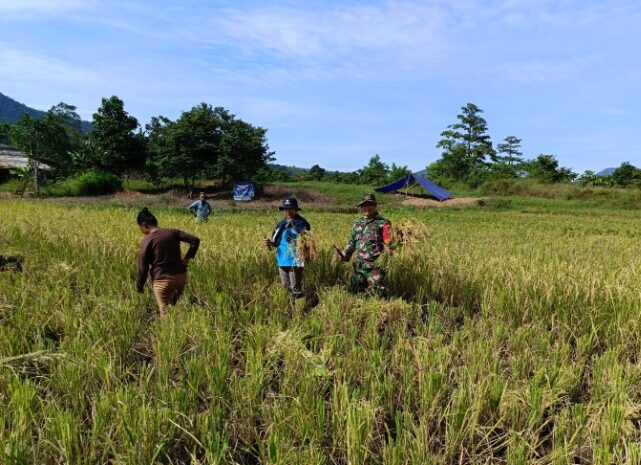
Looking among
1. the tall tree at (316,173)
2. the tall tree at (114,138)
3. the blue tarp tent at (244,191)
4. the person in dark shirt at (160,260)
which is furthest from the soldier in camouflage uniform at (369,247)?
the tall tree at (316,173)

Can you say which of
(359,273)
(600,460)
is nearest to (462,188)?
(359,273)

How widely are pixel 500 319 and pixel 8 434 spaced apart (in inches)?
141

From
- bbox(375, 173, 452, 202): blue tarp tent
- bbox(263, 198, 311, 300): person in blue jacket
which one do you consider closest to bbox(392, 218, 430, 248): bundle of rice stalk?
bbox(263, 198, 311, 300): person in blue jacket

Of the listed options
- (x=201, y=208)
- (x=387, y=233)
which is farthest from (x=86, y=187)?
(x=387, y=233)

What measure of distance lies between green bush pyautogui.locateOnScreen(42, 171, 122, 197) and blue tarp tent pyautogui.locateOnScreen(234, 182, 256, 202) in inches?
414

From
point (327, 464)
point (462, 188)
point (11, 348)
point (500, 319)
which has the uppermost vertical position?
point (462, 188)

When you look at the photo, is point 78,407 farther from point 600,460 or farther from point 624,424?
point 624,424

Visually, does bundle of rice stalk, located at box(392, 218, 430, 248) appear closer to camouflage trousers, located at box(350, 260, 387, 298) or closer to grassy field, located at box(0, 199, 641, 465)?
grassy field, located at box(0, 199, 641, 465)

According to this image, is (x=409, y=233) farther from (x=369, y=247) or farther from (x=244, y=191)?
(x=244, y=191)

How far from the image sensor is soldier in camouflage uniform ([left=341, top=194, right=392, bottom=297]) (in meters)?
4.62

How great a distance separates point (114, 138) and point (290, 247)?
110ft

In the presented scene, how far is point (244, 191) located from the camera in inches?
1150

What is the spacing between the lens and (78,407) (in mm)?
2457

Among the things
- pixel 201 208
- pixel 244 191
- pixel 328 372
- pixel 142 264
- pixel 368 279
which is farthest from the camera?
pixel 244 191
